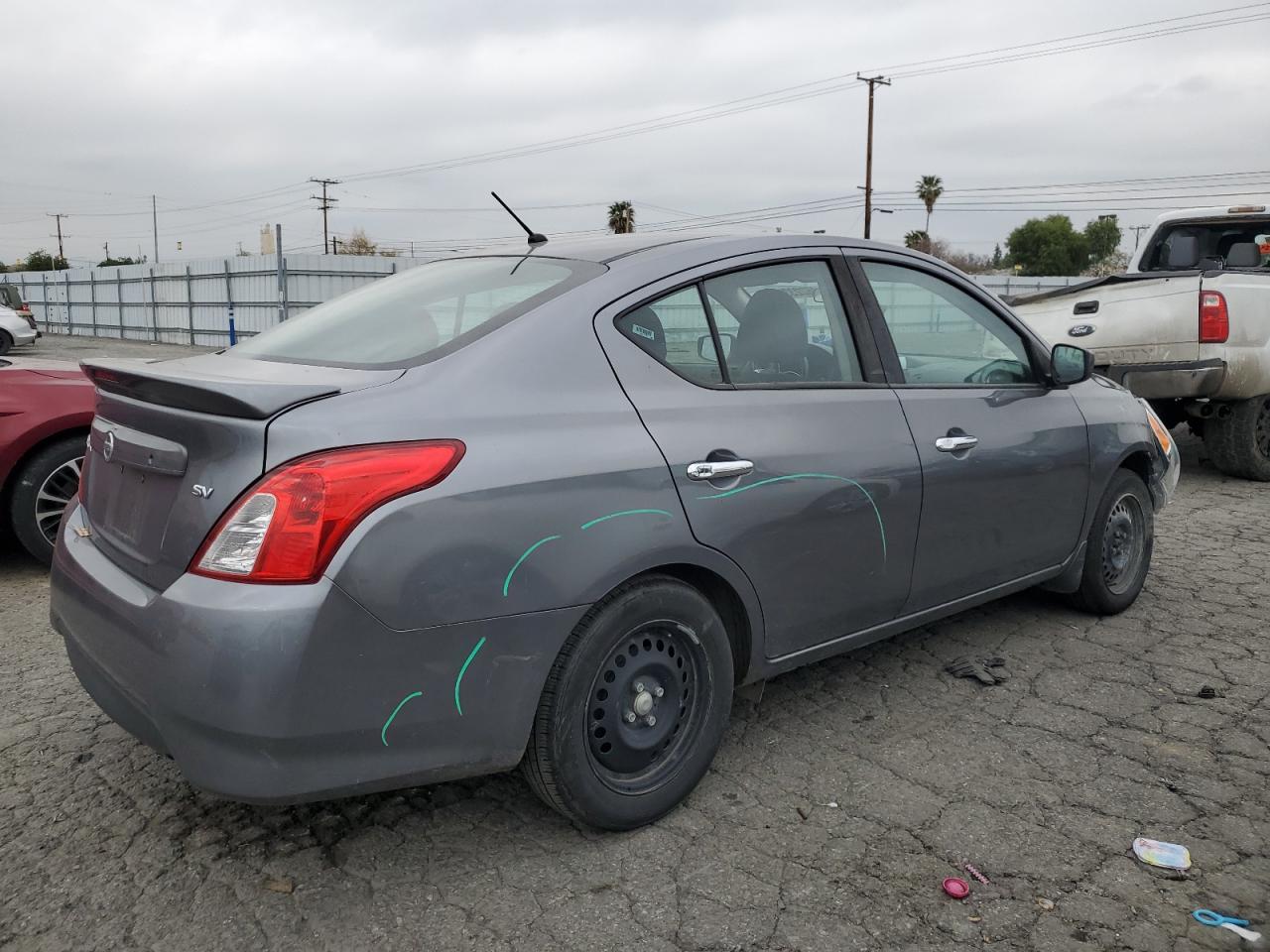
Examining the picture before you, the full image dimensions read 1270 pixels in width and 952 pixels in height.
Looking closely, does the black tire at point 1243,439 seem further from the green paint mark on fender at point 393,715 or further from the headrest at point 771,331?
the green paint mark on fender at point 393,715

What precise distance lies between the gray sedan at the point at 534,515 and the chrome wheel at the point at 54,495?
2.51m

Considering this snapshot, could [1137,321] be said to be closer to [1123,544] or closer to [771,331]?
[1123,544]

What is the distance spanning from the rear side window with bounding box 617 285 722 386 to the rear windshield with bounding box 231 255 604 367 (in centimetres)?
19

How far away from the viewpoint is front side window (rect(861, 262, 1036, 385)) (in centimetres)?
342

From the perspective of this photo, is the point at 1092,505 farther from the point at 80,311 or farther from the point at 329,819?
the point at 80,311

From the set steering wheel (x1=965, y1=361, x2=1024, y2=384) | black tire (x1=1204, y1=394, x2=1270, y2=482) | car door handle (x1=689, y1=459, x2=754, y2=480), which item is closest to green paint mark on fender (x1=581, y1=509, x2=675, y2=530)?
car door handle (x1=689, y1=459, x2=754, y2=480)

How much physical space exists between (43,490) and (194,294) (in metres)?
29.8

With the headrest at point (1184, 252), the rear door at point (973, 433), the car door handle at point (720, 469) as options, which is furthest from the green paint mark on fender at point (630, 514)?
the headrest at point (1184, 252)

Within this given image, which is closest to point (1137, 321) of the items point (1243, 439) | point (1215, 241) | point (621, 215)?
point (1243, 439)

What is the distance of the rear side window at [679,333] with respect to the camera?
270 cm

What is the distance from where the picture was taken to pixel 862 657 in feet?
13.0

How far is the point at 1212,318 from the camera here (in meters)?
7.16

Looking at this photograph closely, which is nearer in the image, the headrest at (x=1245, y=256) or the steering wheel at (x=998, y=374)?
the steering wheel at (x=998, y=374)

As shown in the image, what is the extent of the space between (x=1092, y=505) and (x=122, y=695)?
11.8ft
